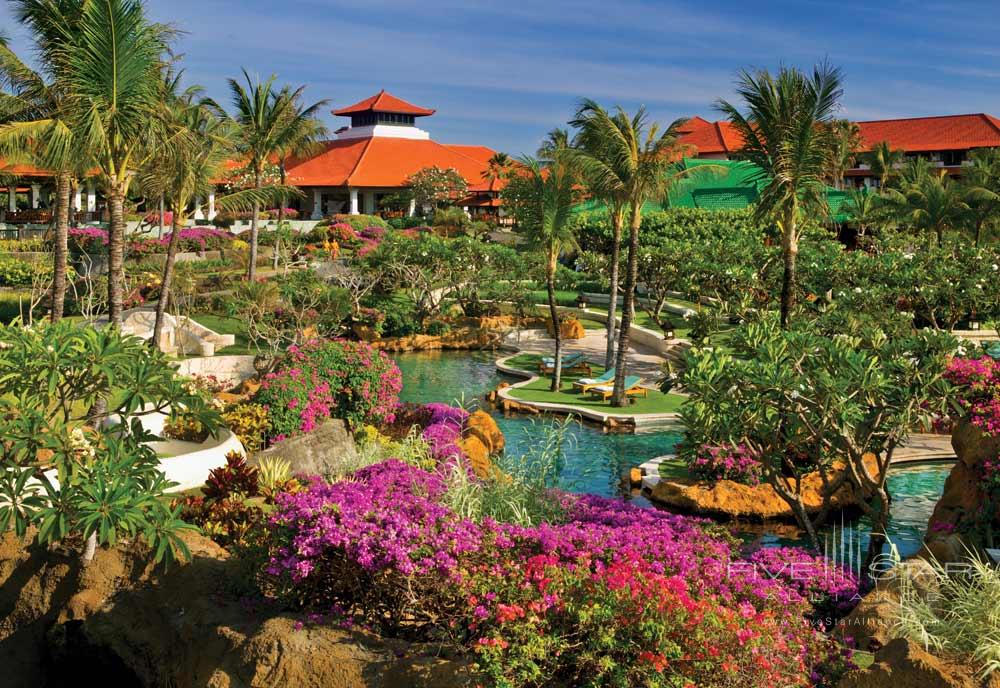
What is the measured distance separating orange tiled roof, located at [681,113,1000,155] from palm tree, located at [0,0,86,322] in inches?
2123

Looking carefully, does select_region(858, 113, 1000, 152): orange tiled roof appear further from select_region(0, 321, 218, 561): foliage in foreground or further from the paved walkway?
select_region(0, 321, 218, 561): foliage in foreground

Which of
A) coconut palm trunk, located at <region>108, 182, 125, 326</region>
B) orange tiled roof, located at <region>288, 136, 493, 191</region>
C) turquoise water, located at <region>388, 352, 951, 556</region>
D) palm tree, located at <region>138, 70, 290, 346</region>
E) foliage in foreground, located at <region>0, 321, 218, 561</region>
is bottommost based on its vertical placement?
turquoise water, located at <region>388, 352, 951, 556</region>

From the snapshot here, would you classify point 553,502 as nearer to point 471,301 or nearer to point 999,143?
point 471,301

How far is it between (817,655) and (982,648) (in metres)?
1.58

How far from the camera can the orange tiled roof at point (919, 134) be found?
231 ft

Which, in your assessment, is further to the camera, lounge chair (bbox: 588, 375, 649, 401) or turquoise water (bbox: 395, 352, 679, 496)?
lounge chair (bbox: 588, 375, 649, 401)

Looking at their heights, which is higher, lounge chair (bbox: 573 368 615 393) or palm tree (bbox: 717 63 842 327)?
palm tree (bbox: 717 63 842 327)

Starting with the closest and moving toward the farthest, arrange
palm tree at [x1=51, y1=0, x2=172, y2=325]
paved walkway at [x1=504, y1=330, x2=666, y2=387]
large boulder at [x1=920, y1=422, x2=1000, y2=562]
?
large boulder at [x1=920, y1=422, x2=1000, y2=562]
palm tree at [x1=51, y1=0, x2=172, y2=325]
paved walkway at [x1=504, y1=330, x2=666, y2=387]

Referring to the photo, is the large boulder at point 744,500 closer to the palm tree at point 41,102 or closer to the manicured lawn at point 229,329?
the palm tree at point 41,102

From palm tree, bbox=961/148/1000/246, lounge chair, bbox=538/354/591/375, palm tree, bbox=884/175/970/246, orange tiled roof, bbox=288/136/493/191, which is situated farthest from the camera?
orange tiled roof, bbox=288/136/493/191

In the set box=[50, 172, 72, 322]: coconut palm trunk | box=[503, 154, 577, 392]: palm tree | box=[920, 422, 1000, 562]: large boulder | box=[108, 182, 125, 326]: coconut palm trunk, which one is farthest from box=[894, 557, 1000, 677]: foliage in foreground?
box=[50, 172, 72, 322]: coconut palm trunk

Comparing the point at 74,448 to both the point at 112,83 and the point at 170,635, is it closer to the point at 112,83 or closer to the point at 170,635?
the point at 170,635

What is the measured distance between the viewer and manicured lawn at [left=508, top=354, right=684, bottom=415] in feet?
78.8

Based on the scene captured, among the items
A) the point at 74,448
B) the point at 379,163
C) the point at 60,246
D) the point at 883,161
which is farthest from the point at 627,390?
the point at 883,161
